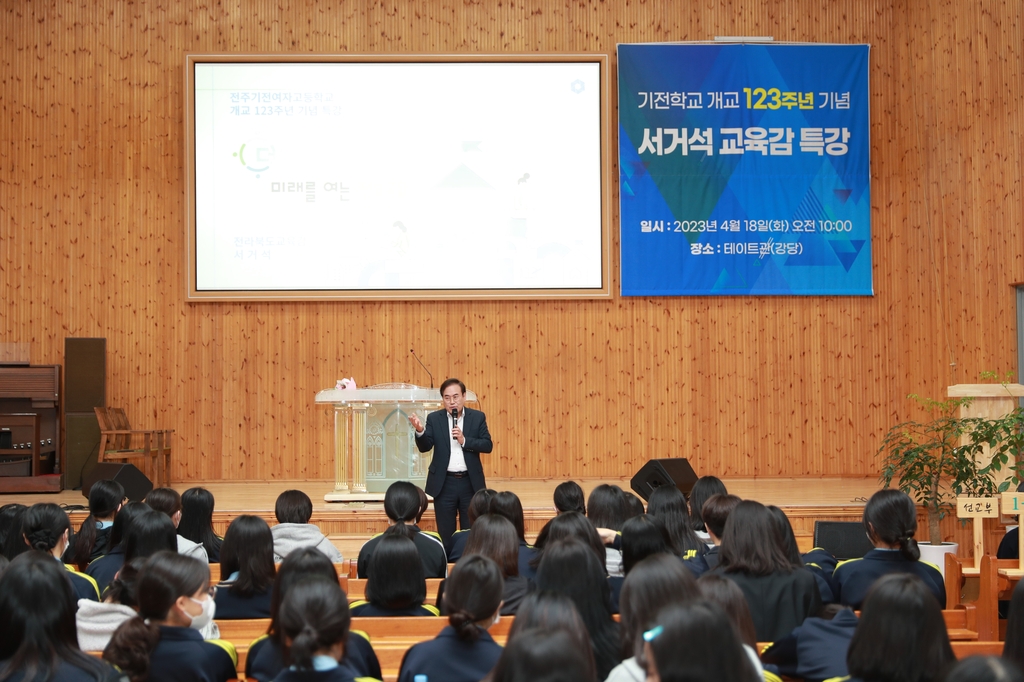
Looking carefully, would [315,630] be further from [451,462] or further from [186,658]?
[451,462]

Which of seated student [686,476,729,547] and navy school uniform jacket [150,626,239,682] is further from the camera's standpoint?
seated student [686,476,729,547]

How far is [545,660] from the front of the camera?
5.34ft

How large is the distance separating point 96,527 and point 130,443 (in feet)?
16.9

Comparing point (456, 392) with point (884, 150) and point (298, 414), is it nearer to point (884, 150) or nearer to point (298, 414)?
point (298, 414)

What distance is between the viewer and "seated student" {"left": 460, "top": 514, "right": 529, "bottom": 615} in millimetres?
3098

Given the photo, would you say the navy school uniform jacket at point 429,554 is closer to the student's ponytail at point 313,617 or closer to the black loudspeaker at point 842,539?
the student's ponytail at point 313,617

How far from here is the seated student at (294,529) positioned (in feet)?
13.3

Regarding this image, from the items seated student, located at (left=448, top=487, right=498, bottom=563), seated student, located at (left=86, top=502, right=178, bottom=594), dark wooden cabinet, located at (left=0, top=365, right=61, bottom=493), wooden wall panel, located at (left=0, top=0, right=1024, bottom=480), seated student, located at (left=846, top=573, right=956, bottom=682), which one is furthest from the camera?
wooden wall panel, located at (left=0, top=0, right=1024, bottom=480)

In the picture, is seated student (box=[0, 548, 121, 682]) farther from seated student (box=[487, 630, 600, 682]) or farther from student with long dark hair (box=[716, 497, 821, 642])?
student with long dark hair (box=[716, 497, 821, 642])

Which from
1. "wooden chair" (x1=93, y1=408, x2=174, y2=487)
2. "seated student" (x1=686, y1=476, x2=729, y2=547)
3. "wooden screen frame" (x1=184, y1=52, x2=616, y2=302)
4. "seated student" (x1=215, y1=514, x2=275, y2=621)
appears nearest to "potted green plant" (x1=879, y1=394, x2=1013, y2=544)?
"seated student" (x1=686, y1=476, x2=729, y2=547)

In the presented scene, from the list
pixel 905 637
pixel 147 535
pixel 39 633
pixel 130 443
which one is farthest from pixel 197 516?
pixel 130 443

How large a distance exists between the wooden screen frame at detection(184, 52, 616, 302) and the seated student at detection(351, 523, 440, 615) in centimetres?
627

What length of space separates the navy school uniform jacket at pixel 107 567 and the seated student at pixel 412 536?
97 cm

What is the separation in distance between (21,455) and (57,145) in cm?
310
